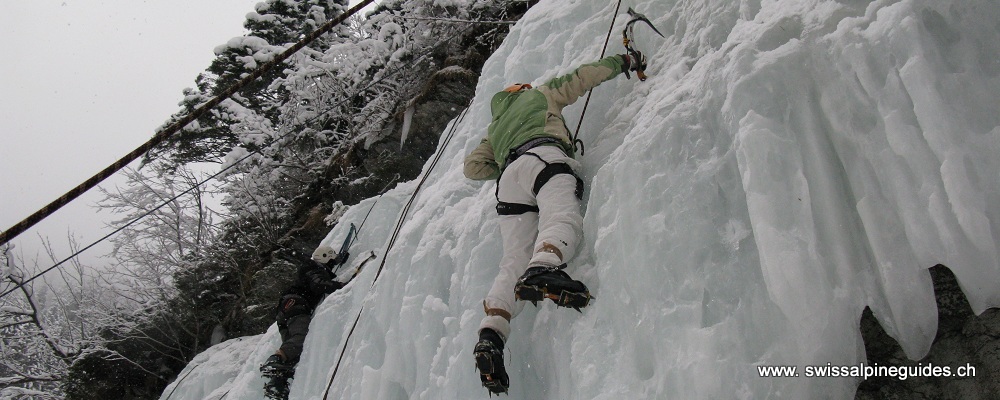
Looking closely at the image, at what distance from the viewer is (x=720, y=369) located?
69.7 inches

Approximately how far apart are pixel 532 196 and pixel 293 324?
→ 10.1 ft

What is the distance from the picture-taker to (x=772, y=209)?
182cm

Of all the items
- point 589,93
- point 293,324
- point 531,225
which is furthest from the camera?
point 293,324

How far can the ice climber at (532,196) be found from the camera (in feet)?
7.48

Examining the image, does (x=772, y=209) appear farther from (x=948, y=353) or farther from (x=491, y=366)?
(x=491, y=366)

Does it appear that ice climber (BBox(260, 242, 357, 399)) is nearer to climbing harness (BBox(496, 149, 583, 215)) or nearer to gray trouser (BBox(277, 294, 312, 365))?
gray trouser (BBox(277, 294, 312, 365))

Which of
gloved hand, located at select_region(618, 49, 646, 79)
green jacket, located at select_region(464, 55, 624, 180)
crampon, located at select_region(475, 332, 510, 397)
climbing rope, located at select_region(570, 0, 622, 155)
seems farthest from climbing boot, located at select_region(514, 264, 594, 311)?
gloved hand, located at select_region(618, 49, 646, 79)

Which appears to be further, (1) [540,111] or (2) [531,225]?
(1) [540,111]

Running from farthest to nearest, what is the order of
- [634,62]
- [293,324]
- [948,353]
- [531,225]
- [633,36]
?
[293,324] < [633,36] < [634,62] < [531,225] < [948,353]

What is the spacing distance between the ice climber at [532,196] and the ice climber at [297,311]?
8.21 ft

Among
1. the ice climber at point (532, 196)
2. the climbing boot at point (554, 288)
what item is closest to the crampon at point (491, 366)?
the ice climber at point (532, 196)

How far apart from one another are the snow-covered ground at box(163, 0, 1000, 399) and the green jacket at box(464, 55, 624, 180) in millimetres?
221

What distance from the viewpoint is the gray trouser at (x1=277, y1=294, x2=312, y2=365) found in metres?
4.81

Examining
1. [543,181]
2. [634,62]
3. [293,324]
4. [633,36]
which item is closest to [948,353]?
[543,181]
